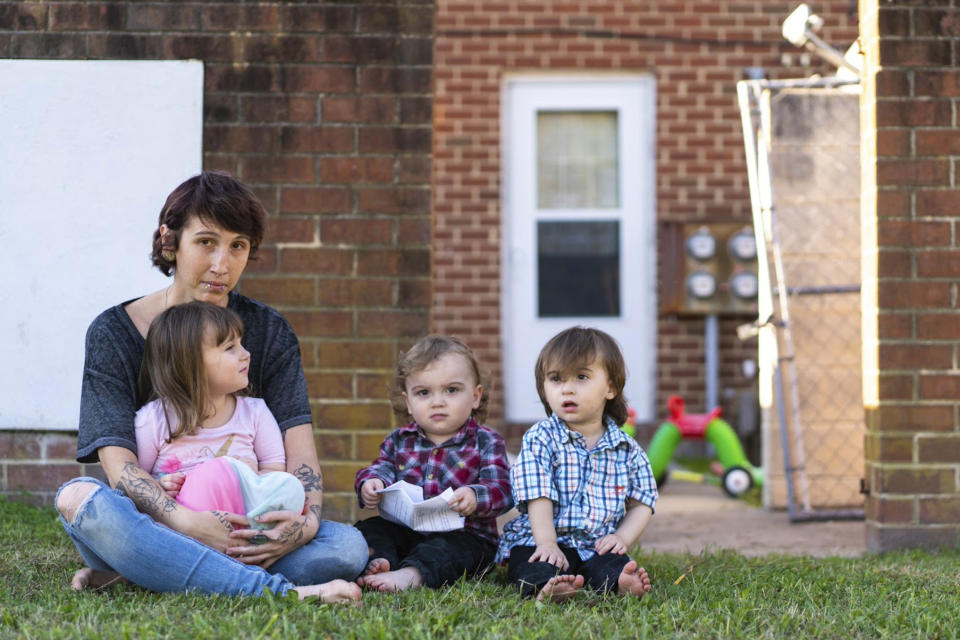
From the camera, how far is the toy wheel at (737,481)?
6.68 m

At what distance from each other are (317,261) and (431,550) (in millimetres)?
1487

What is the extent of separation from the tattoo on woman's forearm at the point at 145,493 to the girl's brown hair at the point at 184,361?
0.57ft

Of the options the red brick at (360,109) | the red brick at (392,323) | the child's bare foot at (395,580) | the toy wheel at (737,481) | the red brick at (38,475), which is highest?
the red brick at (360,109)

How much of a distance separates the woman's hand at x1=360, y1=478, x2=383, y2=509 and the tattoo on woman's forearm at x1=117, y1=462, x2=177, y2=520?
25.6 inches

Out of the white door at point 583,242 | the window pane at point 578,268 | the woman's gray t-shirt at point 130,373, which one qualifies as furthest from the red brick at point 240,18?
the window pane at point 578,268

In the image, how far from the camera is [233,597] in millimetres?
2863

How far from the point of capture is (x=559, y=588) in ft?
9.82

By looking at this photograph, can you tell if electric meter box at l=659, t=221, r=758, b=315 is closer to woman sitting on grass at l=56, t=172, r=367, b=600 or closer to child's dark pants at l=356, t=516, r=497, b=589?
child's dark pants at l=356, t=516, r=497, b=589

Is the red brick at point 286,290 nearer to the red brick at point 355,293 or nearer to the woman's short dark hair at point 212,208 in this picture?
the red brick at point 355,293

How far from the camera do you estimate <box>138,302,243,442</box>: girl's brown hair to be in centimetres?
309

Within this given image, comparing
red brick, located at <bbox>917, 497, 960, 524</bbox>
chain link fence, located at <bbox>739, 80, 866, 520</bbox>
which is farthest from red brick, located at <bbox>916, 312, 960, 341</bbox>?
chain link fence, located at <bbox>739, 80, 866, 520</bbox>

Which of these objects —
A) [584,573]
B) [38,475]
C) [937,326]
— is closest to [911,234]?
[937,326]

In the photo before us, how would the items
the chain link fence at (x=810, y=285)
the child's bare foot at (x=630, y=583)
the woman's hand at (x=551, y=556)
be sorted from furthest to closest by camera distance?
the chain link fence at (x=810, y=285), the woman's hand at (x=551, y=556), the child's bare foot at (x=630, y=583)

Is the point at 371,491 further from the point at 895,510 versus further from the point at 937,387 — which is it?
the point at 937,387
